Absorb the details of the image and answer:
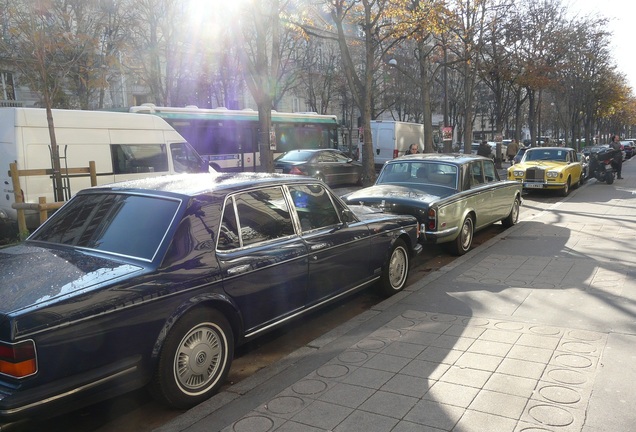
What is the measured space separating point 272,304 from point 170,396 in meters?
1.12

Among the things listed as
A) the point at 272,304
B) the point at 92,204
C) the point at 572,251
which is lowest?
the point at 572,251

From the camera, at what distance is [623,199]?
15.1 m

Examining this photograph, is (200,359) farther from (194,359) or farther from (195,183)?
(195,183)

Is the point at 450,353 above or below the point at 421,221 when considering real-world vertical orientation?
below

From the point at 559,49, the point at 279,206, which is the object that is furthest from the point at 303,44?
the point at 279,206

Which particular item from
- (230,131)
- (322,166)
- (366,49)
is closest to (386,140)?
(366,49)

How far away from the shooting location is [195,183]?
4.26 metres

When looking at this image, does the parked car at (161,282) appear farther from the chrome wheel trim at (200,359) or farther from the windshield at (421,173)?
the windshield at (421,173)

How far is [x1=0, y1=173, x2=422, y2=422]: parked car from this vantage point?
2.80 metres

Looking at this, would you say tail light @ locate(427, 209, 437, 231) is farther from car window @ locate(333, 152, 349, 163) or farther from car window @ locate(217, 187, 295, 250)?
car window @ locate(333, 152, 349, 163)

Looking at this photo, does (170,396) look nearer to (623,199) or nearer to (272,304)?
(272,304)

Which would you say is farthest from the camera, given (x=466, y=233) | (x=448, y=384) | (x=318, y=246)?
(x=466, y=233)

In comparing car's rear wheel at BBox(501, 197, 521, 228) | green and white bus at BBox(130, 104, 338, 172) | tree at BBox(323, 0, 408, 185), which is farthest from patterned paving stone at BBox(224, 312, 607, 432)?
tree at BBox(323, 0, 408, 185)

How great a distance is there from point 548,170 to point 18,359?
16212 millimetres
